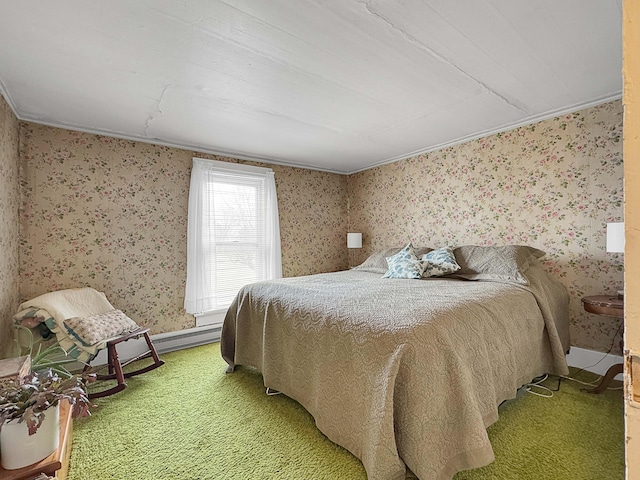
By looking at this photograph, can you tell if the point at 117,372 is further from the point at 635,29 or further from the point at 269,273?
the point at 635,29

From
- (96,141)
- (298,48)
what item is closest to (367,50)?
(298,48)

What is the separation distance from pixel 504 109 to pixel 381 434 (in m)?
2.64

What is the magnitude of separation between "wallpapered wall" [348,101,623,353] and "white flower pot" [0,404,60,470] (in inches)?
136

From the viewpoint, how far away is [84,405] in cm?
129

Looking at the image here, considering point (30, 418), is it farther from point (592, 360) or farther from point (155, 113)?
point (592, 360)

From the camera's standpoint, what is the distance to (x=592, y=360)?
2.46 m

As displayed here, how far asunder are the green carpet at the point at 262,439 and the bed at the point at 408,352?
15 cm

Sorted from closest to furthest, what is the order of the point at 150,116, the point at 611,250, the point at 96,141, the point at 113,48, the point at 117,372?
the point at 113,48 → the point at 611,250 → the point at 117,372 → the point at 150,116 → the point at 96,141

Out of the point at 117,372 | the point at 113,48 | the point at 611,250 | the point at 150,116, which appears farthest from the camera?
the point at 150,116

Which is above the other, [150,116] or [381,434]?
[150,116]

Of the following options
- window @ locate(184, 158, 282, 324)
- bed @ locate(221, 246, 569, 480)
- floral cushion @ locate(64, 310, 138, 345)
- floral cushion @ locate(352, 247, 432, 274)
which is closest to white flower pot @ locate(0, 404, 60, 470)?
floral cushion @ locate(64, 310, 138, 345)

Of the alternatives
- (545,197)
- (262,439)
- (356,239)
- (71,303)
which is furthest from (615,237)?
(71,303)

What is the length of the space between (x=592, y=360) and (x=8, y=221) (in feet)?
15.2

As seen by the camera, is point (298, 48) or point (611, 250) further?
point (611, 250)
